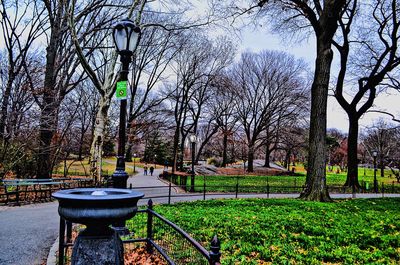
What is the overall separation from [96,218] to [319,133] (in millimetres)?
→ 12625

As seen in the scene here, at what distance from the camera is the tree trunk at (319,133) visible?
1430 cm

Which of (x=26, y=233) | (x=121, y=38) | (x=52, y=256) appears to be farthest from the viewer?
(x=26, y=233)

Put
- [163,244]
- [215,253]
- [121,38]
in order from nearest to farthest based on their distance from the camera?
[215,253] → [163,244] → [121,38]

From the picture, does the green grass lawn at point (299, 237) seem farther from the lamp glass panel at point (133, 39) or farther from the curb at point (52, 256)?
the lamp glass panel at point (133, 39)

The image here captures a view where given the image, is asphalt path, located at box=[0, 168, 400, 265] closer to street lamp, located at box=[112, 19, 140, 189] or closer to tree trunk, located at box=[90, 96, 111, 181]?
street lamp, located at box=[112, 19, 140, 189]

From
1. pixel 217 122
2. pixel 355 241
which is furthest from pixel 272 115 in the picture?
pixel 355 241

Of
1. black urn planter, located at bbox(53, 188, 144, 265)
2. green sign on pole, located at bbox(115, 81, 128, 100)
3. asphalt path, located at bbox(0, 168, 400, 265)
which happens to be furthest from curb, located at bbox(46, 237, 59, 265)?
green sign on pole, located at bbox(115, 81, 128, 100)

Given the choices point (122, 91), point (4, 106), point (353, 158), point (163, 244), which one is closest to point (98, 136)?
point (4, 106)

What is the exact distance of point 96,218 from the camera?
3455 millimetres

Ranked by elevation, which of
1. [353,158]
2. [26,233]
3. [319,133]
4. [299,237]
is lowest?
[26,233]

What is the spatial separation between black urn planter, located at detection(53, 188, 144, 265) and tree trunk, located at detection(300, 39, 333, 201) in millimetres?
12019

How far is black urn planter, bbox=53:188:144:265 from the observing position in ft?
11.3

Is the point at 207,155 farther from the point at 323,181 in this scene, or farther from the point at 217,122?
the point at 323,181

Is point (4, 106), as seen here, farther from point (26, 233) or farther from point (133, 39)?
Answer: point (133, 39)
